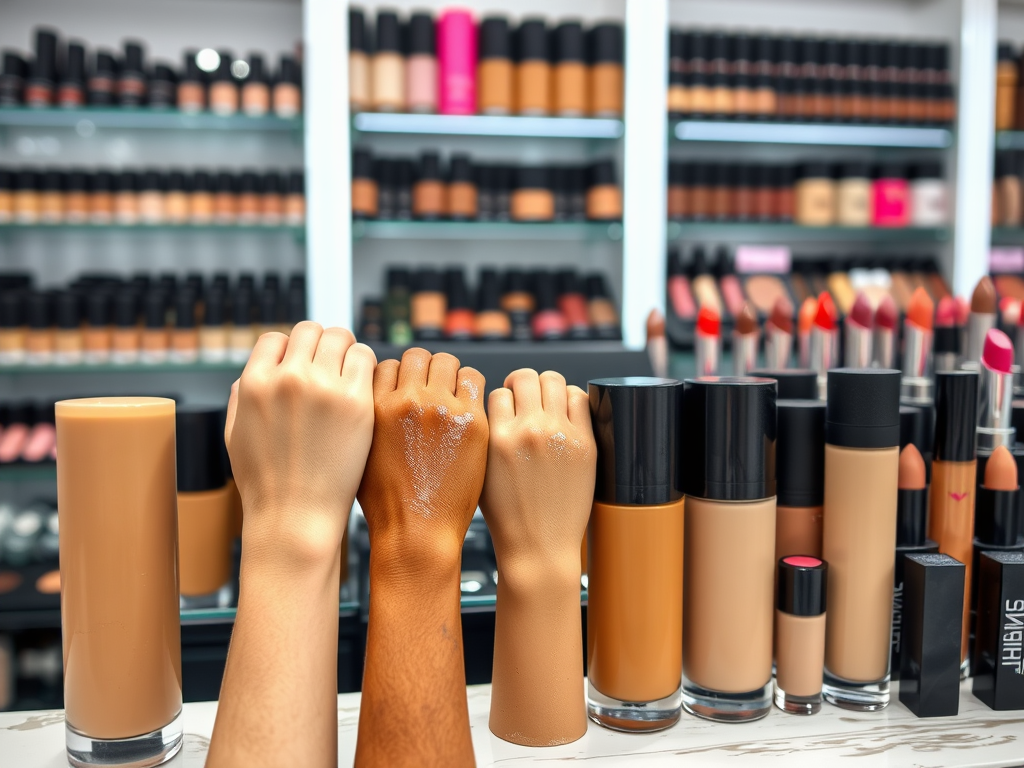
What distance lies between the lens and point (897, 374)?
21.6 inches

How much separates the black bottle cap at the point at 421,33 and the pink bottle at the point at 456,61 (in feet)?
0.13

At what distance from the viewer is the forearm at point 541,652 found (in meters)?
0.49

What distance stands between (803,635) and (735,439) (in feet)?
0.47

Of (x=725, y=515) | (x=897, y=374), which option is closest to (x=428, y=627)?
(x=725, y=515)

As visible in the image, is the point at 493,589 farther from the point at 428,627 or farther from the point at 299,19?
the point at 299,19

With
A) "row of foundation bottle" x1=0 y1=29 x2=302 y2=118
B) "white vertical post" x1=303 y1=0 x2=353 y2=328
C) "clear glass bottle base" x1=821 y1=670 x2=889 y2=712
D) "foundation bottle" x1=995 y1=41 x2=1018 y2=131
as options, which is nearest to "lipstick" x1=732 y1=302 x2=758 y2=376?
"clear glass bottle base" x1=821 y1=670 x2=889 y2=712

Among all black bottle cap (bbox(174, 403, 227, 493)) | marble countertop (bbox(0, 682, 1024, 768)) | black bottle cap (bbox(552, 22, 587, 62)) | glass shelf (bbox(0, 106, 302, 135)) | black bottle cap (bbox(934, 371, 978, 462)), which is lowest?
marble countertop (bbox(0, 682, 1024, 768))

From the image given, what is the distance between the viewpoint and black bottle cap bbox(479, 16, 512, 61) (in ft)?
6.78

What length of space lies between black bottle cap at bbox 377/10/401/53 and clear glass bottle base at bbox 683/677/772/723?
1.87 metres

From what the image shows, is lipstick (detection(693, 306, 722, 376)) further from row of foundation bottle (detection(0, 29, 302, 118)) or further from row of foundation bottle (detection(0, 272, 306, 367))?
row of foundation bottle (detection(0, 29, 302, 118))

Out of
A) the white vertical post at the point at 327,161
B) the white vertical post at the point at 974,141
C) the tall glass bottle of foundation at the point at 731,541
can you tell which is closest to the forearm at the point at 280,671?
the tall glass bottle of foundation at the point at 731,541

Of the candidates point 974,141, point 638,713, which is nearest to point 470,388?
point 638,713

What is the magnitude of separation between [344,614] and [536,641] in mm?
285

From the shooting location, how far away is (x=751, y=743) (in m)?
0.50
